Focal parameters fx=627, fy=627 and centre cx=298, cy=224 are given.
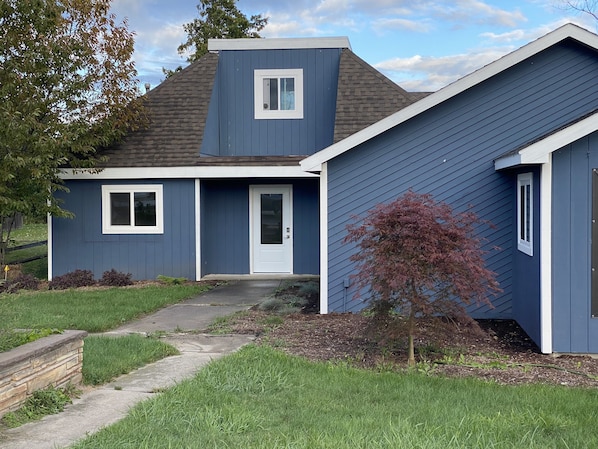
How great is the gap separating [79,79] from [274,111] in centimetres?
478

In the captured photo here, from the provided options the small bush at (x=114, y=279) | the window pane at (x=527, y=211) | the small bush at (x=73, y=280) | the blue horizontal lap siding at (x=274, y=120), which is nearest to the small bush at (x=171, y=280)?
the small bush at (x=114, y=279)

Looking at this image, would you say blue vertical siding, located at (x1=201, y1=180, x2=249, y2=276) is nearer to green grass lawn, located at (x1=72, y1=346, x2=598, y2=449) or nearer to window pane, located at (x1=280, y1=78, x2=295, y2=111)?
window pane, located at (x1=280, y1=78, x2=295, y2=111)

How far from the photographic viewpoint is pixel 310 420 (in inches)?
199

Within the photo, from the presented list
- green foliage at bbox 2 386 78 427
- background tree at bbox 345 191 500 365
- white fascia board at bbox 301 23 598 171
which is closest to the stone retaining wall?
green foliage at bbox 2 386 78 427

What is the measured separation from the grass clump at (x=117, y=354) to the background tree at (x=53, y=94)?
627 cm

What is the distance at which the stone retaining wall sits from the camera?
519 cm

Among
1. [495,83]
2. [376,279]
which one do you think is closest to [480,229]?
[495,83]

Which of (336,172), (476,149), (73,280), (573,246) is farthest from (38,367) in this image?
(73,280)

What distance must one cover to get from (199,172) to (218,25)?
20052mm

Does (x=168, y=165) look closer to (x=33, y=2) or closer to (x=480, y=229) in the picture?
(x=33, y=2)

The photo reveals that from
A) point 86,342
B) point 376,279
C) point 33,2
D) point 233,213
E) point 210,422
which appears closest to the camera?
point 210,422

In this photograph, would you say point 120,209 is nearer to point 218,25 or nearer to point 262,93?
point 262,93

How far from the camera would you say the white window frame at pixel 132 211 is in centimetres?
1465

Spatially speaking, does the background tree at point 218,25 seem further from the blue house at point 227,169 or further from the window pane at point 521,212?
the window pane at point 521,212
